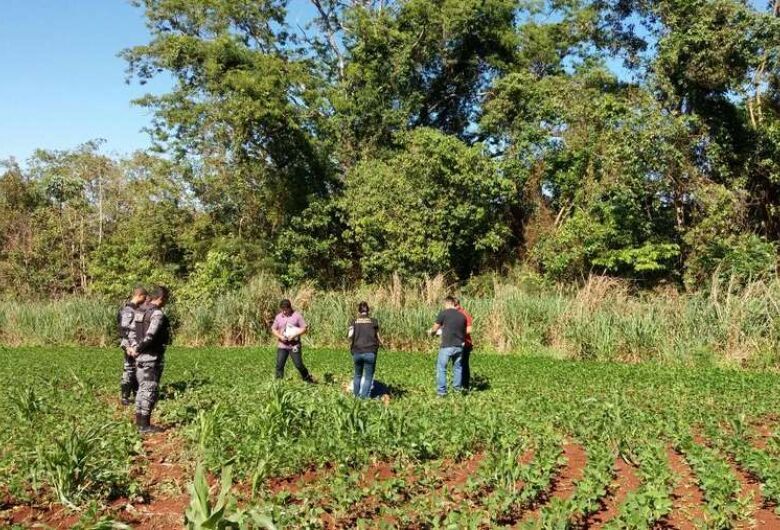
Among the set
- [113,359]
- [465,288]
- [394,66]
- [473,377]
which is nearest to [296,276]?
[465,288]

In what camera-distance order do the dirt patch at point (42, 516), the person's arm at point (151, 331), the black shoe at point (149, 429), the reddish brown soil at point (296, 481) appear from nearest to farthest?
the dirt patch at point (42, 516) → the reddish brown soil at point (296, 481) → the black shoe at point (149, 429) → the person's arm at point (151, 331)

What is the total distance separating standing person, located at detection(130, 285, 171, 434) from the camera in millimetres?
9070

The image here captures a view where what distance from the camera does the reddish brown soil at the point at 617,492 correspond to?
600 cm

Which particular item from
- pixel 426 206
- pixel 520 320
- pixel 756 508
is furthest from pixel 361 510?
pixel 426 206

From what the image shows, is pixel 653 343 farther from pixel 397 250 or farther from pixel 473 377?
pixel 397 250

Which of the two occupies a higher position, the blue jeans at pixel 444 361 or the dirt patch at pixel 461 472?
the blue jeans at pixel 444 361

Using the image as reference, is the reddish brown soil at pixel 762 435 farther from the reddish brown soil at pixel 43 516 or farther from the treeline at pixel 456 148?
the treeline at pixel 456 148

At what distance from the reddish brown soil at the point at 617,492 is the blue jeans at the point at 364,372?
15.3ft

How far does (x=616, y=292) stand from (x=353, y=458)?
668 inches

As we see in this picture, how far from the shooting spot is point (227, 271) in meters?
33.0

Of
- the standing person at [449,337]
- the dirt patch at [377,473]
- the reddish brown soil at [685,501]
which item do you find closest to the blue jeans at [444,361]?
the standing person at [449,337]

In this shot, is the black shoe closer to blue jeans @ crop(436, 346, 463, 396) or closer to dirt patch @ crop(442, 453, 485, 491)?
dirt patch @ crop(442, 453, 485, 491)

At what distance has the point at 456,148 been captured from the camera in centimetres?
2917

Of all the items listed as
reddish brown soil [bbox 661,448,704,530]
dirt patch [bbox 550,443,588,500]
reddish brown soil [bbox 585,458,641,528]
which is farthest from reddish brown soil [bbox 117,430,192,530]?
reddish brown soil [bbox 661,448,704,530]
